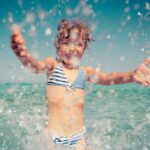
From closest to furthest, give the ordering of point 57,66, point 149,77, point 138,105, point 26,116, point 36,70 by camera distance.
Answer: point 149,77 < point 36,70 < point 57,66 < point 26,116 < point 138,105

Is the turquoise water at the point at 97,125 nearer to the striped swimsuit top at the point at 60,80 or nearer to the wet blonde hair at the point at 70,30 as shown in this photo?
the striped swimsuit top at the point at 60,80

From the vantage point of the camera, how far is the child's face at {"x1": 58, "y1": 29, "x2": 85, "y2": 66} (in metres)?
4.38

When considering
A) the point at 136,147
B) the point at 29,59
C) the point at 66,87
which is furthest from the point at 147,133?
the point at 29,59

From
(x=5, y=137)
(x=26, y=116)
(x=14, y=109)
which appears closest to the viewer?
(x=5, y=137)

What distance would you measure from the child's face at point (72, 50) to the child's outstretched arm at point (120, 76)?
0.98 ft

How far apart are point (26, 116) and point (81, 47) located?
672cm

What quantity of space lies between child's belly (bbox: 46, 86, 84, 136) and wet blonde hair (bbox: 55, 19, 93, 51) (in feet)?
1.98

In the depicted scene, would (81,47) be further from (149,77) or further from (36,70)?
(149,77)

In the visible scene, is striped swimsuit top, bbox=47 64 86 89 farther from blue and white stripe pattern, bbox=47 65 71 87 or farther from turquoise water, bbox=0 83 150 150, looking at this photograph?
turquoise water, bbox=0 83 150 150

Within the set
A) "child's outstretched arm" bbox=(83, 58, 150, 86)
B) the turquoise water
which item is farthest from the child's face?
the turquoise water

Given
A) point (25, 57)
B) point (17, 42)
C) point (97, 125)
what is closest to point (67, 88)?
point (25, 57)

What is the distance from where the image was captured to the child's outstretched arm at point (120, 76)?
155 inches

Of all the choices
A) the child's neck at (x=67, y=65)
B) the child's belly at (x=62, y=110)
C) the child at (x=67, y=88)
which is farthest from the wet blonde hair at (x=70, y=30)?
the child's belly at (x=62, y=110)

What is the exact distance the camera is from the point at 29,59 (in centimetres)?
396
